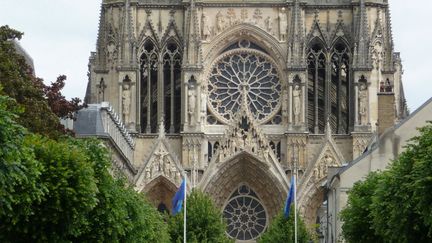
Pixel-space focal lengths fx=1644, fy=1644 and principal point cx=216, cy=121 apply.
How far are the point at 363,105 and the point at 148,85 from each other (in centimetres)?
1346

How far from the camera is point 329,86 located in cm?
10256

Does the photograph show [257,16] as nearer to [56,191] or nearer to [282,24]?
[282,24]

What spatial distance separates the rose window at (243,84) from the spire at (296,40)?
7.51 feet

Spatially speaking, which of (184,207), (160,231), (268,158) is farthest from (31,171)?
(268,158)

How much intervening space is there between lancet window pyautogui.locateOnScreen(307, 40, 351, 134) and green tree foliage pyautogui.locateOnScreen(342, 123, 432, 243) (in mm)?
48242

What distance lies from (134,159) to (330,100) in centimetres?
1283

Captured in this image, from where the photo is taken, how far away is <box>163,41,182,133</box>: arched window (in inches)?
4060

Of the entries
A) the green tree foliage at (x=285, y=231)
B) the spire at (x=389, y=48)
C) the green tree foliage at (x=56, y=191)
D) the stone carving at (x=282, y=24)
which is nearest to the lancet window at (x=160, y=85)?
the stone carving at (x=282, y=24)

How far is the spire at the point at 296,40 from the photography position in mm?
102438

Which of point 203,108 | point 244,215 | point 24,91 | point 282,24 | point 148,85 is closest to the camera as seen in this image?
point 24,91

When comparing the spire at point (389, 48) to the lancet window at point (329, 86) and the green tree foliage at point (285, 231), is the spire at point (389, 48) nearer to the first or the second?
the lancet window at point (329, 86)

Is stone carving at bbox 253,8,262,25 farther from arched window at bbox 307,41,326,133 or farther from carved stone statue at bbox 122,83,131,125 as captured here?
carved stone statue at bbox 122,83,131,125

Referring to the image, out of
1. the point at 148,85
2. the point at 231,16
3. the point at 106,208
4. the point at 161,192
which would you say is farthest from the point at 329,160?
the point at 106,208

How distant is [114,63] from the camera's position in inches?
4033
